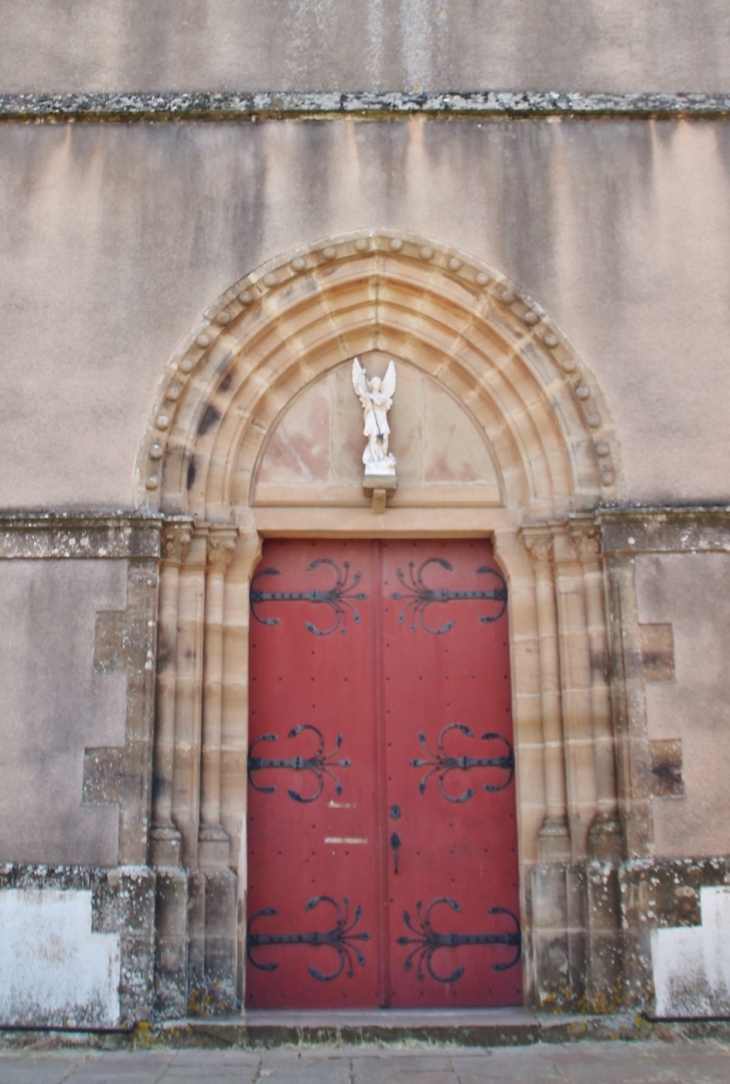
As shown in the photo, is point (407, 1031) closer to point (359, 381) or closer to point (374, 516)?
point (374, 516)

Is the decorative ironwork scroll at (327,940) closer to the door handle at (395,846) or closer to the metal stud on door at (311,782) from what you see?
the metal stud on door at (311,782)

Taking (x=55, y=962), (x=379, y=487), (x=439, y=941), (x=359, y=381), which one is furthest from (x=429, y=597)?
(x=55, y=962)

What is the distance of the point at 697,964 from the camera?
5.08 m

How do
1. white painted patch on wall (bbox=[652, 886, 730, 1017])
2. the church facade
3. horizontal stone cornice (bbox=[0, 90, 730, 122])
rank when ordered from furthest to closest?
horizontal stone cornice (bbox=[0, 90, 730, 122]) < the church facade < white painted patch on wall (bbox=[652, 886, 730, 1017])

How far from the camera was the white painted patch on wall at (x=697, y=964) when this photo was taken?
5.03m

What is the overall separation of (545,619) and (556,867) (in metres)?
1.29

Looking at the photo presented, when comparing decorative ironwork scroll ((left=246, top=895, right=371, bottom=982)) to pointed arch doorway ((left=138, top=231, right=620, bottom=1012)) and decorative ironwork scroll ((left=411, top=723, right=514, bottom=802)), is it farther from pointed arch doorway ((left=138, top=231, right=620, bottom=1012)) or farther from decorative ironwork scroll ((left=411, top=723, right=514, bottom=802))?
decorative ironwork scroll ((left=411, top=723, right=514, bottom=802))

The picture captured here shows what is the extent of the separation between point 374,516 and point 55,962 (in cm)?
280

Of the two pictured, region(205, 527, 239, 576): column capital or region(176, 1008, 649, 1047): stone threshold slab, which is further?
region(205, 527, 239, 576): column capital

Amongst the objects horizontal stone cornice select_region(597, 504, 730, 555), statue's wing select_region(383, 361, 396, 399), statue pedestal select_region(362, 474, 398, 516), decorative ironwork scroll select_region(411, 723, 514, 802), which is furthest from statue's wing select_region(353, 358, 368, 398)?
decorative ironwork scroll select_region(411, 723, 514, 802)

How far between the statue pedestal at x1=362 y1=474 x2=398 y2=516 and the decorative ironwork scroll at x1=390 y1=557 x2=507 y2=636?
1.37 feet

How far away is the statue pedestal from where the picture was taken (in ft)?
19.1

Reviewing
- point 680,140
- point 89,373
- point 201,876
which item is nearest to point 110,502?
point 89,373

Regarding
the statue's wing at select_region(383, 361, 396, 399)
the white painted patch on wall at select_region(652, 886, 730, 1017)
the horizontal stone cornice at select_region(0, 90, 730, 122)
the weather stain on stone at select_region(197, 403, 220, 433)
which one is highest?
the horizontal stone cornice at select_region(0, 90, 730, 122)
